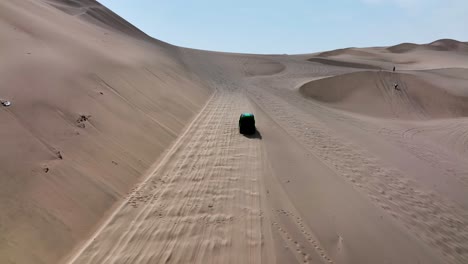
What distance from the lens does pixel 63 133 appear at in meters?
6.68

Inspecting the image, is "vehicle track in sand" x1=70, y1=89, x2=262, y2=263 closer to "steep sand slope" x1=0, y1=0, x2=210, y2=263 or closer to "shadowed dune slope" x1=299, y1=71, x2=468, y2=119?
"steep sand slope" x1=0, y1=0, x2=210, y2=263

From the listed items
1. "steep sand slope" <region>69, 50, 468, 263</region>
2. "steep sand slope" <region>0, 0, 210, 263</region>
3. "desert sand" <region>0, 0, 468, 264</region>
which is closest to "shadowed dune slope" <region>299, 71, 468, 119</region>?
"desert sand" <region>0, 0, 468, 264</region>

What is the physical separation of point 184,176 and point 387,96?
17.8 meters

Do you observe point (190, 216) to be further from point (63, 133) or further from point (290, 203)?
point (63, 133)

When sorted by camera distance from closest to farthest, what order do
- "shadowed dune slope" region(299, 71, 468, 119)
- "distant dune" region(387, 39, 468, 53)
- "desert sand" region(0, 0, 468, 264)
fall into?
"desert sand" region(0, 0, 468, 264) → "shadowed dune slope" region(299, 71, 468, 119) → "distant dune" region(387, 39, 468, 53)

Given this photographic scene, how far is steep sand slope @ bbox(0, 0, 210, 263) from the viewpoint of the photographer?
185 inches

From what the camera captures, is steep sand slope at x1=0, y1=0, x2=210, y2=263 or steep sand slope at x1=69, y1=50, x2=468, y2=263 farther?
steep sand slope at x1=69, y1=50, x2=468, y2=263

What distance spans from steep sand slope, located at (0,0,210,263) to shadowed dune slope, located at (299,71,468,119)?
37.3ft

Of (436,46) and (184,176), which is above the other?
(436,46)

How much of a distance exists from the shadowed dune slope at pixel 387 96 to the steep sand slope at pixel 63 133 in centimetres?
1136

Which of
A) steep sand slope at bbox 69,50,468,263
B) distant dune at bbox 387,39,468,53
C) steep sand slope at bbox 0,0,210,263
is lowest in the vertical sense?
steep sand slope at bbox 69,50,468,263

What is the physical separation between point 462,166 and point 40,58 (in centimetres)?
1246

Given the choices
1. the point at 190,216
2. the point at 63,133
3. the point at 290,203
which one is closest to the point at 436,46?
the point at 290,203

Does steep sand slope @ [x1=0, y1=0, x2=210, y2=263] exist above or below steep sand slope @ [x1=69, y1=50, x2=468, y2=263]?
above
